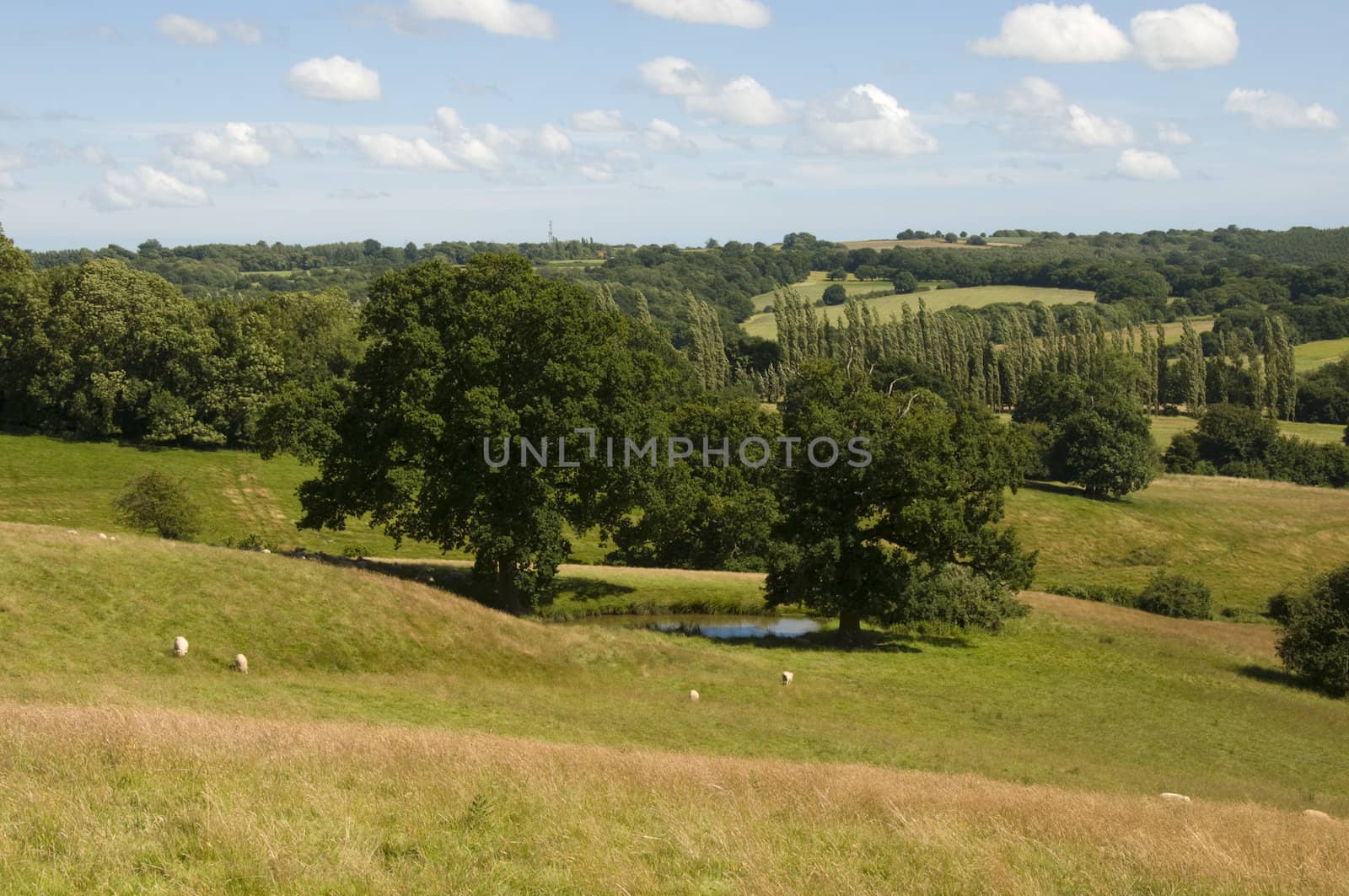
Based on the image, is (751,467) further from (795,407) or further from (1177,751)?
(795,407)

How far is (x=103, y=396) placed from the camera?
102 metres

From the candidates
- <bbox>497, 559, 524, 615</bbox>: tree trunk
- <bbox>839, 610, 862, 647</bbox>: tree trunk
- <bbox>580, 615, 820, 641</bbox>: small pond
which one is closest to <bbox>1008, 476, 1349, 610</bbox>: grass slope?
<bbox>580, 615, 820, 641</bbox>: small pond

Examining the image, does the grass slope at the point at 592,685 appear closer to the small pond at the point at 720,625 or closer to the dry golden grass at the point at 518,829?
the small pond at the point at 720,625

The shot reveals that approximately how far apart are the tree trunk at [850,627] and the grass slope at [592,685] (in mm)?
2943

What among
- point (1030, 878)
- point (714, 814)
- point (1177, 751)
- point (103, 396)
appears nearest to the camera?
point (1030, 878)

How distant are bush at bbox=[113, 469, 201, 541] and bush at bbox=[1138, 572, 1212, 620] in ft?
203

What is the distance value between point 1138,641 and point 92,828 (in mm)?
52804

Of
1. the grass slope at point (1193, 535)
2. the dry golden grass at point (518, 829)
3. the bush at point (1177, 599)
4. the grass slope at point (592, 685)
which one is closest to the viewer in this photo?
the dry golden grass at point (518, 829)

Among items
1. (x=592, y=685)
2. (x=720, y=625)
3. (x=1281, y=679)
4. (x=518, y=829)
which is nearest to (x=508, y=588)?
(x=720, y=625)

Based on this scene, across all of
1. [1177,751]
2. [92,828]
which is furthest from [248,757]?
[1177,751]

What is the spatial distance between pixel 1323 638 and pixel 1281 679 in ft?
8.51

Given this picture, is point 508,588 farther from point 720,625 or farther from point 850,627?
point 850,627

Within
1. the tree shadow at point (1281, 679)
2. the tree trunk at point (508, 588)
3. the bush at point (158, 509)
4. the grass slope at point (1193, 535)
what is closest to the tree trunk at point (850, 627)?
the tree trunk at point (508, 588)

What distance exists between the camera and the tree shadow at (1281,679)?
48.0m
